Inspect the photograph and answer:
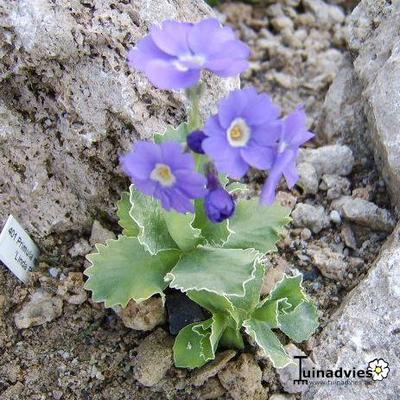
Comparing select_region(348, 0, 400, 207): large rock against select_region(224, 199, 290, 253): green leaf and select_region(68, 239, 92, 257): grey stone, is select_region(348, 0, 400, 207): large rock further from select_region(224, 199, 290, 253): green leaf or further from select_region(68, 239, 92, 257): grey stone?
select_region(68, 239, 92, 257): grey stone

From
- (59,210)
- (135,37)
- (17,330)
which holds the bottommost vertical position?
(17,330)

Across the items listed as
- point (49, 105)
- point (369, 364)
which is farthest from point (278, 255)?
point (49, 105)

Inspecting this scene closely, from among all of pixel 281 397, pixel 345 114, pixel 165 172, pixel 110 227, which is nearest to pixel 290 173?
pixel 165 172

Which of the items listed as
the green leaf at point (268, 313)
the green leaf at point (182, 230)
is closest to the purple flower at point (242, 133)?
the green leaf at point (182, 230)

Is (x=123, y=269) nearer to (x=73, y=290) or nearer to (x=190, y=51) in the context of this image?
(x=73, y=290)

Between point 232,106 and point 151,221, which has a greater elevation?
point 232,106

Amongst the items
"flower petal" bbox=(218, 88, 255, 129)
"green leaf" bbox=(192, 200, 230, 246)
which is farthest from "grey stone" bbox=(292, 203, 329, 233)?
"flower petal" bbox=(218, 88, 255, 129)

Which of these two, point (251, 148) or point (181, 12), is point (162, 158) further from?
point (181, 12)
